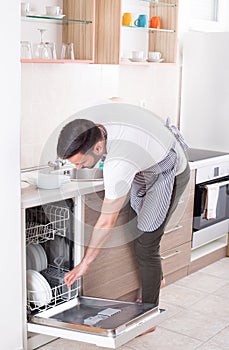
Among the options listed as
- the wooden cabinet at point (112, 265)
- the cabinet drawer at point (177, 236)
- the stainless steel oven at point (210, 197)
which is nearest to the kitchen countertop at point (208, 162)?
the stainless steel oven at point (210, 197)

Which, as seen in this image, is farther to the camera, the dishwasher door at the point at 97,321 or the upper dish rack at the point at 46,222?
the upper dish rack at the point at 46,222

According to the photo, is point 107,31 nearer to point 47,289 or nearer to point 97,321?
point 47,289

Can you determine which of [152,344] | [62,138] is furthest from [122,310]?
[62,138]

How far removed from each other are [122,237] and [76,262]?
32 cm

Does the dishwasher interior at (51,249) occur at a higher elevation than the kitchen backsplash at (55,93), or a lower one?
lower

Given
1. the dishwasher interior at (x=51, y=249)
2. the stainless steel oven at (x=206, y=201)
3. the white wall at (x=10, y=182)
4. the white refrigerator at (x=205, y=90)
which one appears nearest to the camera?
the white wall at (x=10, y=182)

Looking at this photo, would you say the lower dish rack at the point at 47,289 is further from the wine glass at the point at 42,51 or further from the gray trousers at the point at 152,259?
the wine glass at the point at 42,51

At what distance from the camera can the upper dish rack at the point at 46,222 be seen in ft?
9.82

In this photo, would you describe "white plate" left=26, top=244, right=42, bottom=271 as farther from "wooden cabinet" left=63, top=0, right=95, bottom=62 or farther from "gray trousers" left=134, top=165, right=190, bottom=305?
"wooden cabinet" left=63, top=0, right=95, bottom=62

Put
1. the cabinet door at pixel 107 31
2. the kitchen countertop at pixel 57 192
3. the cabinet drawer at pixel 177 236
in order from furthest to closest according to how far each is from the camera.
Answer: the cabinet drawer at pixel 177 236 < the cabinet door at pixel 107 31 < the kitchen countertop at pixel 57 192

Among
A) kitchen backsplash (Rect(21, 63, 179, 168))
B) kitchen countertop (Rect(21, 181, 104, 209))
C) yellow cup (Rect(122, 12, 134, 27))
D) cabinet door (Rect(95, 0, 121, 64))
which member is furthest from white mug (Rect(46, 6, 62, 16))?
kitchen countertop (Rect(21, 181, 104, 209))

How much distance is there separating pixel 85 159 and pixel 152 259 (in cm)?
87

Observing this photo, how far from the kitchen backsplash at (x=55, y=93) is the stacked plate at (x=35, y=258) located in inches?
16.9

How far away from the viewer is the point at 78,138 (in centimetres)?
252
